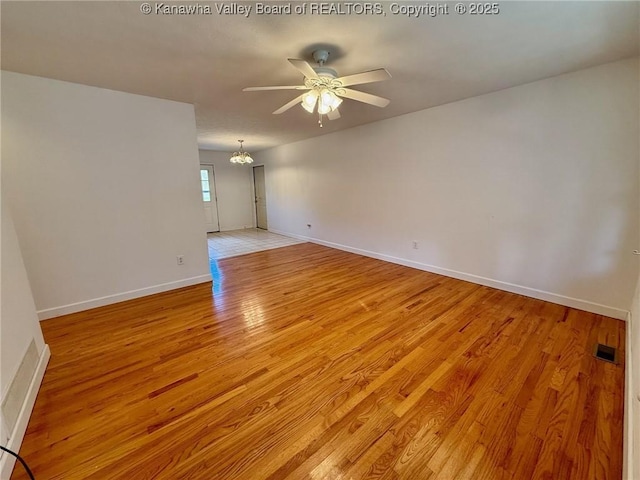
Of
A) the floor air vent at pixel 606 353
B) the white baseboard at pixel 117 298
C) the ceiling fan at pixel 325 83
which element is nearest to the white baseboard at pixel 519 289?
the floor air vent at pixel 606 353

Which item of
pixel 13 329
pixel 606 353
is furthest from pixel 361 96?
pixel 13 329

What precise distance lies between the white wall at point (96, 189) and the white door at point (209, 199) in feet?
14.2

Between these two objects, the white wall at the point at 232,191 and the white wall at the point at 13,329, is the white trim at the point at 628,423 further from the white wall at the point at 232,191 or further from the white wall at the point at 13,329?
the white wall at the point at 232,191

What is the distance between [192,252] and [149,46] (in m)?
2.36

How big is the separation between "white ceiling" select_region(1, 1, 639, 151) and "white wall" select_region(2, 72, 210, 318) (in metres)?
0.26

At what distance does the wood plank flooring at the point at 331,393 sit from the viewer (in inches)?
52.0

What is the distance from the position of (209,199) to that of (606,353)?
806cm

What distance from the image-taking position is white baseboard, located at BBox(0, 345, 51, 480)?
4.07 feet

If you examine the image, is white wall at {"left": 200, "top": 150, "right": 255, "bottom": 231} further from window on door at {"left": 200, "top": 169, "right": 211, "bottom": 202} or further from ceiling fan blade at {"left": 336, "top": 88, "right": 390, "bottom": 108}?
ceiling fan blade at {"left": 336, "top": 88, "right": 390, "bottom": 108}

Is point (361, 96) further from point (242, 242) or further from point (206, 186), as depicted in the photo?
point (206, 186)

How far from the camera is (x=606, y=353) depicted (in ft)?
6.71

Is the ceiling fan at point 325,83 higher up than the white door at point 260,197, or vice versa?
the ceiling fan at point 325,83

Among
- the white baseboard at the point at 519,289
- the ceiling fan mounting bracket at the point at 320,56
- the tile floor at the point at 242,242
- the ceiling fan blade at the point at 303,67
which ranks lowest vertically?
the tile floor at the point at 242,242

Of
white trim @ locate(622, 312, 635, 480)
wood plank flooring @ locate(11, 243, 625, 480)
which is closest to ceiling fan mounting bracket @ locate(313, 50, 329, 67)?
wood plank flooring @ locate(11, 243, 625, 480)
